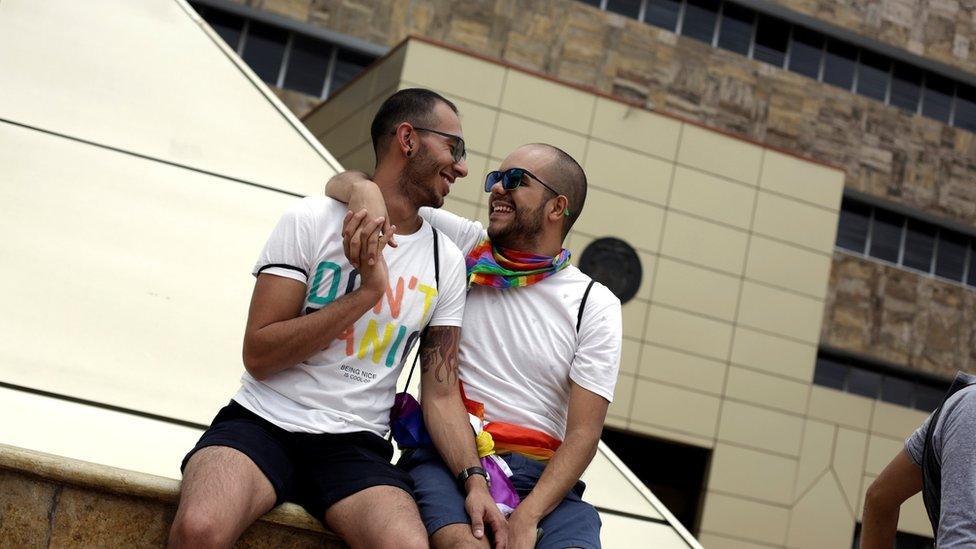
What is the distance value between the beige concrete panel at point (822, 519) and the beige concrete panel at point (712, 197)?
4.39 metres

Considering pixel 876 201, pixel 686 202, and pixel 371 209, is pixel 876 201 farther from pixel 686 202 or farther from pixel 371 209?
pixel 371 209

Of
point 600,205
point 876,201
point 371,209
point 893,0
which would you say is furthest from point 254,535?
point 893,0

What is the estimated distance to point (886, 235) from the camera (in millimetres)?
18422

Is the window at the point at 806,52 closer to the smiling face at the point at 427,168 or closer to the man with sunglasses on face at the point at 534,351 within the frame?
the man with sunglasses on face at the point at 534,351

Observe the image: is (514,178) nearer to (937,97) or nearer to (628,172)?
(628,172)

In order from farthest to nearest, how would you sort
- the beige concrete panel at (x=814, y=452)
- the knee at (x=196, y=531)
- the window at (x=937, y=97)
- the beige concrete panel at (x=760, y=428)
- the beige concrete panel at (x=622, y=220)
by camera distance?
the window at (x=937, y=97) < the beige concrete panel at (x=814, y=452) < the beige concrete panel at (x=760, y=428) < the beige concrete panel at (x=622, y=220) < the knee at (x=196, y=531)

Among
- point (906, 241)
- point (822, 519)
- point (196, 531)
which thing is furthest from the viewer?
point (906, 241)

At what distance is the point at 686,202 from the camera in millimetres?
14789

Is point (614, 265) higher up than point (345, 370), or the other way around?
point (614, 265)

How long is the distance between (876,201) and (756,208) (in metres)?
4.30

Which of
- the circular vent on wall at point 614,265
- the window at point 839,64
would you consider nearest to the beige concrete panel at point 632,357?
the circular vent on wall at point 614,265

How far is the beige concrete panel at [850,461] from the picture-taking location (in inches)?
645

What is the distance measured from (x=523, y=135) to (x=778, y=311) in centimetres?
470

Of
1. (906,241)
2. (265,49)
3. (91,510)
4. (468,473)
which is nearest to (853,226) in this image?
(906,241)
